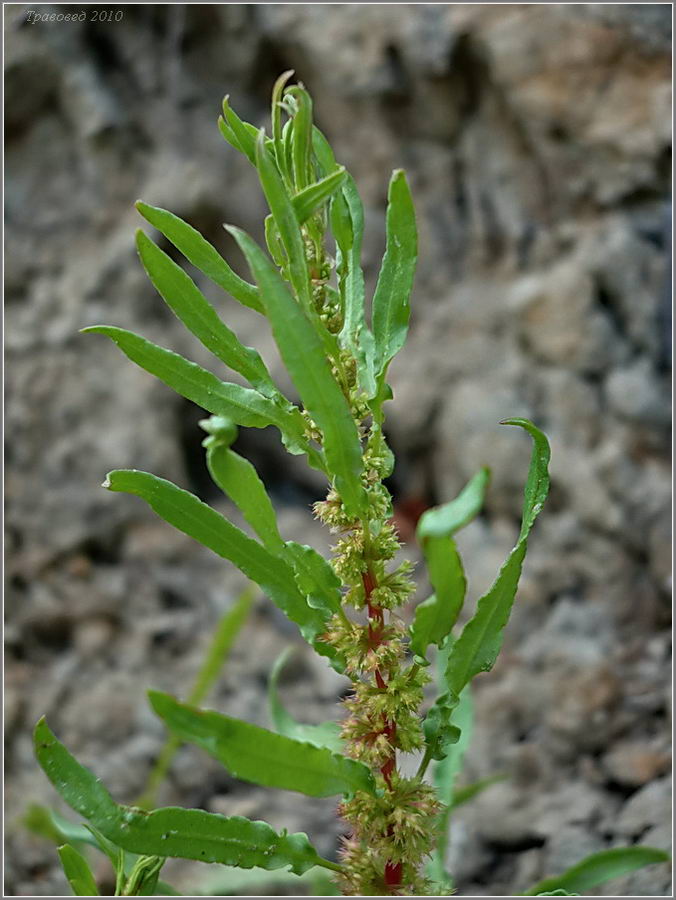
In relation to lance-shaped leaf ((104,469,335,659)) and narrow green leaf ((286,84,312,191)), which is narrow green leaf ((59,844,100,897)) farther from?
narrow green leaf ((286,84,312,191))

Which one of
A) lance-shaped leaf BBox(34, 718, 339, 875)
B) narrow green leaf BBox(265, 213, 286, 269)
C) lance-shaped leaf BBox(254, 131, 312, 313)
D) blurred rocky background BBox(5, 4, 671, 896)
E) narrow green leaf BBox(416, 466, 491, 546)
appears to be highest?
blurred rocky background BBox(5, 4, 671, 896)

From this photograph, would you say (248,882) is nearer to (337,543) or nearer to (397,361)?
(337,543)

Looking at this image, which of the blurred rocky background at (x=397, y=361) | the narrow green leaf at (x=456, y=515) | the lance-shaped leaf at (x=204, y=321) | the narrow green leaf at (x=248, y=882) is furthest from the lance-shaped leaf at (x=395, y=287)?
the blurred rocky background at (x=397, y=361)

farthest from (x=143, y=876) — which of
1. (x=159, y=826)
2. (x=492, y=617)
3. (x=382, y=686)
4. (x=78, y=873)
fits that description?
(x=492, y=617)

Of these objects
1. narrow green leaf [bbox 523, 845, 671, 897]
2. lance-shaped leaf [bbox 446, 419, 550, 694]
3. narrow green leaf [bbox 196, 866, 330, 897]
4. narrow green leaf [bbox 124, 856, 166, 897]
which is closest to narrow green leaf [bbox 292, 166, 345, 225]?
lance-shaped leaf [bbox 446, 419, 550, 694]

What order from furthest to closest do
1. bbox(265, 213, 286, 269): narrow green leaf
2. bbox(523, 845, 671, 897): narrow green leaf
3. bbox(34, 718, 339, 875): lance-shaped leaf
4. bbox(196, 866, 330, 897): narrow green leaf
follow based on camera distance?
bbox(196, 866, 330, 897): narrow green leaf, bbox(523, 845, 671, 897): narrow green leaf, bbox(265, 213, 286, 269): narrow green leaf, bbox(34, 718, 339, 875): lance-shaped leaf
